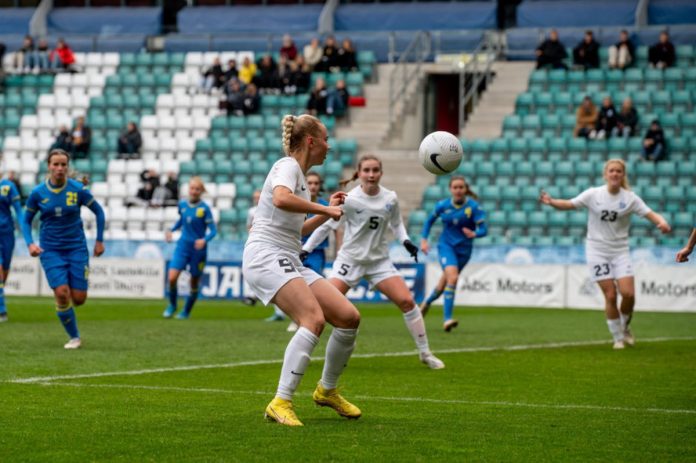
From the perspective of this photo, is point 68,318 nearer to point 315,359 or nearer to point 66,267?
point 66,267

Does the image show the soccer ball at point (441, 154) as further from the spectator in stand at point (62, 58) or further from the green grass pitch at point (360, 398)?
the spectator in stand at point (62, 58)

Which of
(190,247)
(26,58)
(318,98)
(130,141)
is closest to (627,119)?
(318,98)

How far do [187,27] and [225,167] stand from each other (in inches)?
373

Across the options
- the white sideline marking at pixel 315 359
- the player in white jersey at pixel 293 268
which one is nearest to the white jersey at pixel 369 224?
the white sideline marking at pixel 315 359

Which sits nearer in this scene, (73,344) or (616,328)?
(73,344)

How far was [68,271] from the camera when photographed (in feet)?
50.5

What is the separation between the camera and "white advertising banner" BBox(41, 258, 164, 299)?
29766mm

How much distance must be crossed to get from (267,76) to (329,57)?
1.82 m

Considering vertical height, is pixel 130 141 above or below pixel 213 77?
below

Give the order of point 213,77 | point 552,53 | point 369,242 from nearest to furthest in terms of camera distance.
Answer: point 369,242, point 552,53, point 213,77

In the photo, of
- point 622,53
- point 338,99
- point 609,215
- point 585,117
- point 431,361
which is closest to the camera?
point 431,361

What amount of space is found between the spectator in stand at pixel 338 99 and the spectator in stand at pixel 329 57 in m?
1.23

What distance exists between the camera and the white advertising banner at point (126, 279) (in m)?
29.8

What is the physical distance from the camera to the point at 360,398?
11258mm
